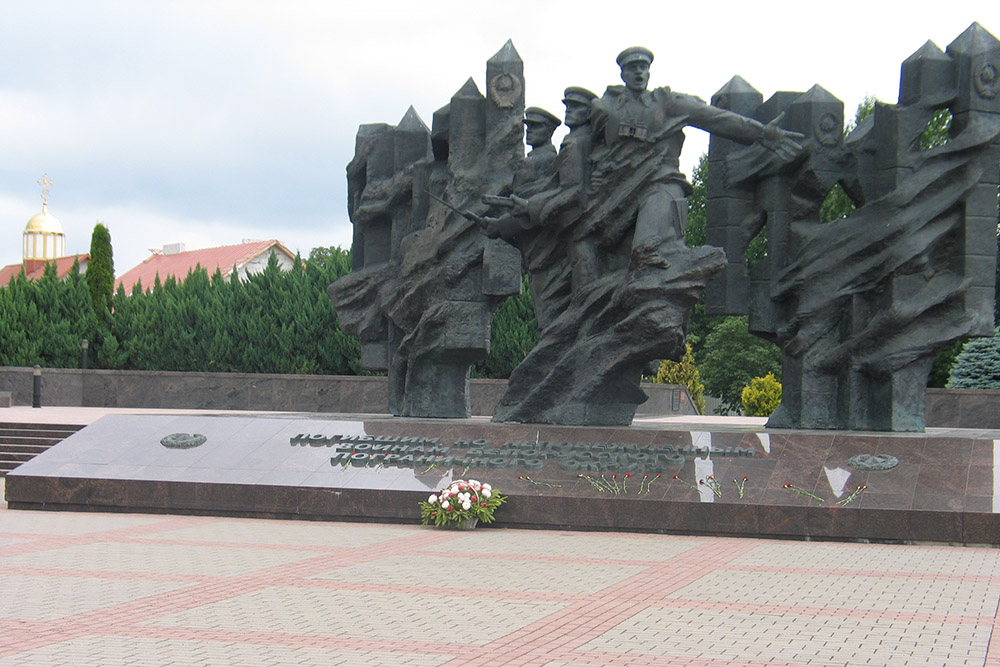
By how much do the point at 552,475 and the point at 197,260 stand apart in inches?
1668

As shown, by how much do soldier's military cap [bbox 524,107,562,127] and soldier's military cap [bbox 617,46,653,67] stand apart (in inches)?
57.3

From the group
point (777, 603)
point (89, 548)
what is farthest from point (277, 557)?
point (777, 603)

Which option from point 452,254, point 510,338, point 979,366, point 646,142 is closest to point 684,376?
point 510,338

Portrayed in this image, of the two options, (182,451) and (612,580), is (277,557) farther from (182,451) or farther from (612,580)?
(182,451)

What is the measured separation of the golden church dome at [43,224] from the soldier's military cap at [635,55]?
57.0 meters

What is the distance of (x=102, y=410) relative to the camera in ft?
70.8

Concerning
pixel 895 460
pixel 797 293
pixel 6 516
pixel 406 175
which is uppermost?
pixel 406 175

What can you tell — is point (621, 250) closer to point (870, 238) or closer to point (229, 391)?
point (870, 238)

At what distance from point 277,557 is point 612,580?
233cm

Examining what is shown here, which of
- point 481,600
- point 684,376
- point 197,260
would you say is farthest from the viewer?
point 197,260

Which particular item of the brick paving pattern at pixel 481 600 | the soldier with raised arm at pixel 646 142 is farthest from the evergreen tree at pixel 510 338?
the brick paving pattern at pixel 481 600

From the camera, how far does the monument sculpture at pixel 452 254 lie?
1305 cm

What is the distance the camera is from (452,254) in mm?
13195

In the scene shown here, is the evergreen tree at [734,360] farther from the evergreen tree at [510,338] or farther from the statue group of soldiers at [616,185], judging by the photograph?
the statue group of soldiers at [616,185]
